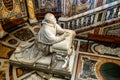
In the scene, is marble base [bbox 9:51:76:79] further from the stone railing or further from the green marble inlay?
the stone railing

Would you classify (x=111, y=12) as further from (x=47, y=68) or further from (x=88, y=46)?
(x=47, y=68)

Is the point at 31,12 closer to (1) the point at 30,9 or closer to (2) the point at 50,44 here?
(1) the point at 30,9

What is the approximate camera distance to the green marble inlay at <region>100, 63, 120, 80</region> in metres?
5.43

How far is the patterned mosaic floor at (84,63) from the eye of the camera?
17.8ft

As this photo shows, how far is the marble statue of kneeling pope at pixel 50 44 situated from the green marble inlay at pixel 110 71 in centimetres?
128

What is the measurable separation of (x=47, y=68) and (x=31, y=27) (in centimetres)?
279

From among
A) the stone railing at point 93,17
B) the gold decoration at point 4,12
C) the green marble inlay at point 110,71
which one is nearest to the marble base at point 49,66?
the green marble inlay at point 110,71

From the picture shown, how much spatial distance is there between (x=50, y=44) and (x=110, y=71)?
83.7 inches

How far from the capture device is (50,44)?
5121 mm

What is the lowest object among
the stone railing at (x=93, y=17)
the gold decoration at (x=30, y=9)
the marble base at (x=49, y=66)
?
the marble base at (x=49, y=66)

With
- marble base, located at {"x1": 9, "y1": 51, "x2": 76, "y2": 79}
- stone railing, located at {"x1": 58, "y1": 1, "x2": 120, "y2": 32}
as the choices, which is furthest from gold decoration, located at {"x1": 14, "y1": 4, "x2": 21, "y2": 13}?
marble base, located at {"x1": 9, "y1": 51, "x2": 76, "y2": 79}

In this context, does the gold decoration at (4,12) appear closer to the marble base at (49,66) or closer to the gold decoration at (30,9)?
the gold decoration at (30,9)

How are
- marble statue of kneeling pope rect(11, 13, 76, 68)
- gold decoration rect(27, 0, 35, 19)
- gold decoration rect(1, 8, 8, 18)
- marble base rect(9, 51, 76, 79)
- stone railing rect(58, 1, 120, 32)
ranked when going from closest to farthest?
marble statue of kneeling pope rect(11, 13, 76, 68)
marble base rect(9, 51, 76, 79)
stone railing rect(58, 1, 120, 32)
gold decoration rect(1, 8, 8, 18)
gold decoration rect(27, 0, 35, 19)

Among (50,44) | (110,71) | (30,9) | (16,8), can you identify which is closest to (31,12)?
(30,9)
